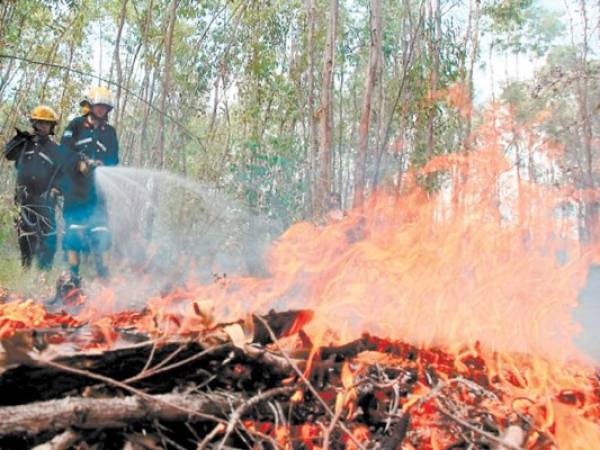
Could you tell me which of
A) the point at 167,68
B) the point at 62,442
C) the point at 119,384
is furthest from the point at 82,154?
the point at 62,442

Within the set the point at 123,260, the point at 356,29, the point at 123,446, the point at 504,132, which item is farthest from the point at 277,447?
the point at 504,132

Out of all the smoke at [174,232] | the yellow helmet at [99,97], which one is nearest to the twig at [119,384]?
the smoke at [174,232]

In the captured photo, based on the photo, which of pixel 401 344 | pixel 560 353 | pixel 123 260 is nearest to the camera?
pixel 401 344

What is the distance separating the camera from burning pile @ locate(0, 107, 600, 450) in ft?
5.81

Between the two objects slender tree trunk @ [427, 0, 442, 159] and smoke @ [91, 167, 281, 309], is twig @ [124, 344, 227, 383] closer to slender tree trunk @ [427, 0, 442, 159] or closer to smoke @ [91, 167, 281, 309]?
smoke @ [91, 167, 281, 309]

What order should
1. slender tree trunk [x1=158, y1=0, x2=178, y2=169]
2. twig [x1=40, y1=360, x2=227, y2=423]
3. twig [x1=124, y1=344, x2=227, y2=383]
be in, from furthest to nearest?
slender tree trunk [x1=158, y1=0, x2=178, y2=169] → twig [x1=124, y1=344, x2=227, y2=383] → twig [x1=40, y1=360, x2=227, y2=423]

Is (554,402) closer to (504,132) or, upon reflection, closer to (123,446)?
(123,446)

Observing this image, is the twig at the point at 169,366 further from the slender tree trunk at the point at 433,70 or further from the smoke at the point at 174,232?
the slender tree trunk at the point at 433,70

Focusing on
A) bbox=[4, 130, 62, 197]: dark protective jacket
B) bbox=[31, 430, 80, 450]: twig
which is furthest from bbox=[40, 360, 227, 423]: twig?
bbox=[4, 130, 62, 197]: dark protective jacket

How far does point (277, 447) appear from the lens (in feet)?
5.51

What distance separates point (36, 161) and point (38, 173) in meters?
0.17

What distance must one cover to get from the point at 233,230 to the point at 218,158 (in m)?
2.35

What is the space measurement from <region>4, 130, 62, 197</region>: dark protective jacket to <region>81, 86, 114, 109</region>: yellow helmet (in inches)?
37.7

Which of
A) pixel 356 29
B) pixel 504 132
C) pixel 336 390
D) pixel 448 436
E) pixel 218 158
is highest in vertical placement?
pixel 356 29
